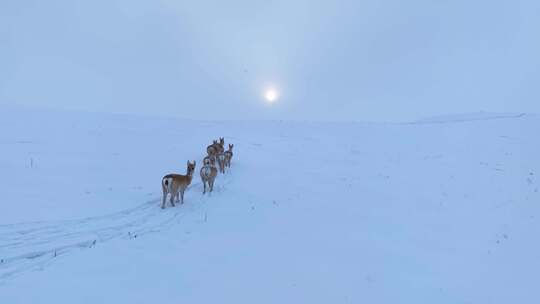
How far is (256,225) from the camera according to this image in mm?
11945

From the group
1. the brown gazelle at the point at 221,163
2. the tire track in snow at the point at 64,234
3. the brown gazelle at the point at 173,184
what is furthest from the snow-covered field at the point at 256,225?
the brown gazelle at the point at 221,163

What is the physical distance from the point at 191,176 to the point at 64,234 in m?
5.17

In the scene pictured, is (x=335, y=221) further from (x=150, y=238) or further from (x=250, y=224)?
(x=150, y=238)

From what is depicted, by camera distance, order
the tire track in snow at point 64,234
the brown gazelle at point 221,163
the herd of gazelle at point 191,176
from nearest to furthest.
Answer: the tire track in snow at point 64,234, the herd of gazelle at point 191,176, the brown gazelle at point 221,163

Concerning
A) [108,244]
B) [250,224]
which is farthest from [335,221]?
[108,244]

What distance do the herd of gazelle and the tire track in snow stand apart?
2.29 ft

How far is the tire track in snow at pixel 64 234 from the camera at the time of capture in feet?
25.1

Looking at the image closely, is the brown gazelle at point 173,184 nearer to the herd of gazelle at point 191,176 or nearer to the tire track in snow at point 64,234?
the herd of gazelle at point 191,176

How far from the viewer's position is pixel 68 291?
21.5 feet

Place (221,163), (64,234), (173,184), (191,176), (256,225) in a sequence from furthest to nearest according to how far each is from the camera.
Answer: (221,163) → (191,176) → (173,184) → (256,225) → (64,234)

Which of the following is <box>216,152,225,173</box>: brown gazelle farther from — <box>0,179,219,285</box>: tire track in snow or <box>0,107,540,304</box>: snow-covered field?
<box>0,179,219,285</box>: tire track in snow

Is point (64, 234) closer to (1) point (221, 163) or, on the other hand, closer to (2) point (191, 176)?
(2) point (191, 176)

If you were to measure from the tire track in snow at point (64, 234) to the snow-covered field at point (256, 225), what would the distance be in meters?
0.04

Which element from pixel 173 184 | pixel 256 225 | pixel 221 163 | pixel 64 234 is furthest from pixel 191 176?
pixel 221 163
